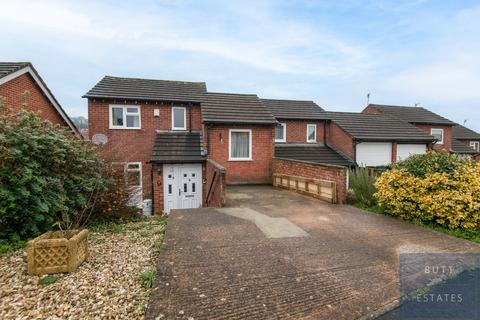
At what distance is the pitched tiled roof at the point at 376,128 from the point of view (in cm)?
1523

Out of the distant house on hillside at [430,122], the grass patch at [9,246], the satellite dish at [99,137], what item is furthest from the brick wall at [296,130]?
the grass patch at [9,246]

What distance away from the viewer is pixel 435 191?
5.70m

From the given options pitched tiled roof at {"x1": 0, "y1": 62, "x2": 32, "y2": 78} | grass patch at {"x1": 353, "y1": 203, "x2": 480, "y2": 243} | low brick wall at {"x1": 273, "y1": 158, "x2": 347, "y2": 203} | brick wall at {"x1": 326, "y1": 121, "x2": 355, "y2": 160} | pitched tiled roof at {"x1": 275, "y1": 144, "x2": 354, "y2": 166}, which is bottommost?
grass patch at {"x1": 353, "y1": 203, "x2": 480, "y2": 243}

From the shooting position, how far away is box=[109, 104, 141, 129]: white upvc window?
1262cm

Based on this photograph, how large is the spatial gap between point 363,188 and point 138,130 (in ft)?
35.6

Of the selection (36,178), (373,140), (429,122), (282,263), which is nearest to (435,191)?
(282,263)

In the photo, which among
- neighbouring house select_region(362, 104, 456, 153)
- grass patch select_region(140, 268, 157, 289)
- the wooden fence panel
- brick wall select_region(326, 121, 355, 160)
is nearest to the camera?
grass patch select_region(140, 268, 157, 289)

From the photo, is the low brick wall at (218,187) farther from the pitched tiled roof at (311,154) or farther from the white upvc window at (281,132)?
the white upvc window at (281,132)

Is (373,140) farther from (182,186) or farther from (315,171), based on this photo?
(182,186)

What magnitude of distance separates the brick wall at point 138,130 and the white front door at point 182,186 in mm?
1737

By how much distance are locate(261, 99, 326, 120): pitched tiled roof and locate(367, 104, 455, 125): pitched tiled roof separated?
798cm

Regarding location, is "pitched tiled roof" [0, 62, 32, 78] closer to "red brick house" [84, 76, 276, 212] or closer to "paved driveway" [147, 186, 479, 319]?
"red brick house" [84, 76, 276, 212]

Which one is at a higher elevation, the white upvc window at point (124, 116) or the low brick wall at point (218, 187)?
the white upvc window at point (124, 116)

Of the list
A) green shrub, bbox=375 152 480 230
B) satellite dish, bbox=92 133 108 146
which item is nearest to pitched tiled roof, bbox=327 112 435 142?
green shrub, bbox=375 152 480 230
